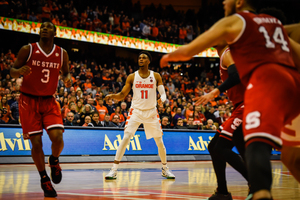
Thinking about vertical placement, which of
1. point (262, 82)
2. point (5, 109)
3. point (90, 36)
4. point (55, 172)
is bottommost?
point (55, 172)

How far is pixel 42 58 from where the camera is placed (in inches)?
195

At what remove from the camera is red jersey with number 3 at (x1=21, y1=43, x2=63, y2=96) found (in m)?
4.93

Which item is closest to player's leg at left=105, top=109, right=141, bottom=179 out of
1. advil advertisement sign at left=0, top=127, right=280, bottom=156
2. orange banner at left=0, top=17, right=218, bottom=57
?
advil advertisement sign at left=0, top=127, right=280, bottom=156

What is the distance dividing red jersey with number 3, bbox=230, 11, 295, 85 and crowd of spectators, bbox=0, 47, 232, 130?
943 cm

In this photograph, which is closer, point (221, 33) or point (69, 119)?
point (221, 33)

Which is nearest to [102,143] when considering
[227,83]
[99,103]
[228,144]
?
[99,103]

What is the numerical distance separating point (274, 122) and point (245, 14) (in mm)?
855

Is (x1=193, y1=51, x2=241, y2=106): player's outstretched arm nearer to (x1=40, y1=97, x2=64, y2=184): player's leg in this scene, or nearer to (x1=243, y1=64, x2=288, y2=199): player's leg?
(x1=243, y1=64, x2=288, y2=199): player's leg

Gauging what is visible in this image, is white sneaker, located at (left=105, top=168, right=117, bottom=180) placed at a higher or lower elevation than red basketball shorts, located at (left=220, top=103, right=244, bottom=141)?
lower

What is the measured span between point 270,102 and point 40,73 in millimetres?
3536

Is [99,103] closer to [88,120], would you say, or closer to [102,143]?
[88,120]

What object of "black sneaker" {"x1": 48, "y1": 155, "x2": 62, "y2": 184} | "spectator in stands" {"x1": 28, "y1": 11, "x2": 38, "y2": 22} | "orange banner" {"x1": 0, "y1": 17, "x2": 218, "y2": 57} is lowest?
"black sneaker" {"x1": 48, "y1": 155, "x2": 62, "y2": 184}

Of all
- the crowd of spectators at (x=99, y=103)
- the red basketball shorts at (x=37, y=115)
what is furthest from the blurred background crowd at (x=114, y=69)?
the red basketball shorts at (x=37, y=115)

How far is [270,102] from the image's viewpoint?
2.35 m
